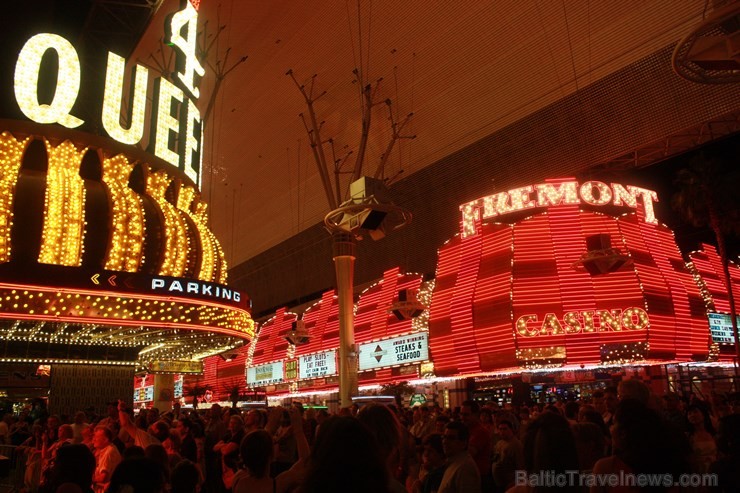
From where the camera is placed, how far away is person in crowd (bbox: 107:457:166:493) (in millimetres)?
3359

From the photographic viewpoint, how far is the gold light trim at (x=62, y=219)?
11984mm

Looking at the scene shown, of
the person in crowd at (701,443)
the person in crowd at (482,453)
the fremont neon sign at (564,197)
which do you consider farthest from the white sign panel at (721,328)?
the person in crowd at (482,453)

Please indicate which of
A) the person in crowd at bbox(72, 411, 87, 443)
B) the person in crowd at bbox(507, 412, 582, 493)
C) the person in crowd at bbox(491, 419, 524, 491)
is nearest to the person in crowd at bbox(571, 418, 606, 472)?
the person in crowd at bbox(507, 412, 582, 493)

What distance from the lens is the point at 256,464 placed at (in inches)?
162

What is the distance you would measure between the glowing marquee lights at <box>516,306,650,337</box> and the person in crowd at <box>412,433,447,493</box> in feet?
38.5

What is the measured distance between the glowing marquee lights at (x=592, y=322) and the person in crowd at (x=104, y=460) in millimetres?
12110

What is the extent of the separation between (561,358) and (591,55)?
33.7 ft

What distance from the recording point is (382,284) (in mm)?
23547

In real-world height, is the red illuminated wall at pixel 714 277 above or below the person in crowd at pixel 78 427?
above

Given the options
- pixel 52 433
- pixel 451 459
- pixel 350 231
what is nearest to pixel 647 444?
pixel 451 459

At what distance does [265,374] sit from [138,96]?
60.6 feet

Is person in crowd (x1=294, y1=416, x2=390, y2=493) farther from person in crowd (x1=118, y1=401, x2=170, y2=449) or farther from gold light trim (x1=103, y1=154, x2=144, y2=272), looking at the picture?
gold light trim (x1=103, y1=154, x2=144, y2=272)

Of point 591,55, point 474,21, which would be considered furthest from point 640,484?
point 474,21

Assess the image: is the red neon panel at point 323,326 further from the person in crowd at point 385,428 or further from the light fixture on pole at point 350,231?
the person in crowd at point 385,428
